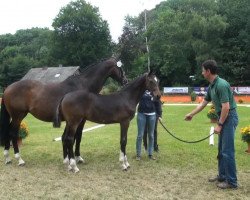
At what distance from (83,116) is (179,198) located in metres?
3.18

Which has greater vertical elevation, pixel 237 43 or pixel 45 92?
pixel 237 43

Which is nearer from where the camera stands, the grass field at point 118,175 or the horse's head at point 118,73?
the grass field at point 118,175

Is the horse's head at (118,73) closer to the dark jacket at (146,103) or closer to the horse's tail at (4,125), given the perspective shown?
the dark jacket at (146,103)

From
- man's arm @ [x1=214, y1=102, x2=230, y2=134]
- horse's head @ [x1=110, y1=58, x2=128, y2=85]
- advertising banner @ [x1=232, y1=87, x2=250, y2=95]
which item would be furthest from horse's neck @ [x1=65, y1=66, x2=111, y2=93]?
advertising banner @ [x1=232, y1=87, x2=250, y2=95]

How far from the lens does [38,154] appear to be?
36.3 feet

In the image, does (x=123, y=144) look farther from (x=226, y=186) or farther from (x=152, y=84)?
(x=226, y=186)

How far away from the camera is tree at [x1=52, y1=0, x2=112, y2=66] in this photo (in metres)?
62.9

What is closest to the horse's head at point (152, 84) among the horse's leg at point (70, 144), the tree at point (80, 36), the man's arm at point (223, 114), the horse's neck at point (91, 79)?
the horse's neck at point (91, 79)

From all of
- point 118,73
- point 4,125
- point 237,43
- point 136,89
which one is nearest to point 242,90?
point 237,43

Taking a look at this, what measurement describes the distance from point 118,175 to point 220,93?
2864 millimetres

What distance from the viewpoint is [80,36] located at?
6397 cm

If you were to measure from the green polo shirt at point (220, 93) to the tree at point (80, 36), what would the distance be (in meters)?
55.4

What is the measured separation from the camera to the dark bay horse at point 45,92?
955 centimetres

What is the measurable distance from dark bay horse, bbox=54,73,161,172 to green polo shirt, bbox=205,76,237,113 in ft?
7.11
